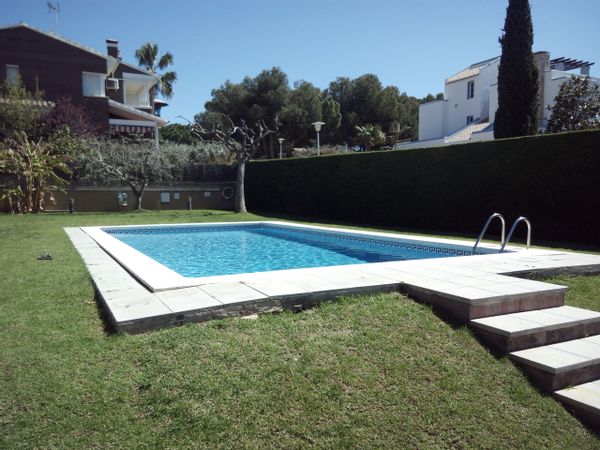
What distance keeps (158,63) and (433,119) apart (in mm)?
36528

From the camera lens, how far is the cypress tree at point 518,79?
19.8m

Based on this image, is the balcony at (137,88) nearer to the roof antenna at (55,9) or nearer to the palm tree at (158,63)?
the roof antenna at (55,9)

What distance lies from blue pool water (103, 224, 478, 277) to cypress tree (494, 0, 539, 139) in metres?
10.8

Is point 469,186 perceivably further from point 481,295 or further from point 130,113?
point 130,113

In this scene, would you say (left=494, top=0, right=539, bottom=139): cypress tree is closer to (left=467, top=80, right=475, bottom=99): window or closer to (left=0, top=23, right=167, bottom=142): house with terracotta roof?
(left=467, top=80, right=475, bottom=99): window

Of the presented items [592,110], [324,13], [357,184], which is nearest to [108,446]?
[324,13]

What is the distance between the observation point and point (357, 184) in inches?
790

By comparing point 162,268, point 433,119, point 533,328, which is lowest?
point 533,328

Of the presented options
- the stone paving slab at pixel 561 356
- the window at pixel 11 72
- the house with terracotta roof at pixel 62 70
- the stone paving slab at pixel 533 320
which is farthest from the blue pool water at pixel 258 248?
the window at pixel 11 72

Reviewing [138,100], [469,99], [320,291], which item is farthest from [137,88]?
[320,291]

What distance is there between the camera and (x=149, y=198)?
27.7 m

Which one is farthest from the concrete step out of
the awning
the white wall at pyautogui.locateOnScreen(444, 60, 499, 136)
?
the white wall at pyautogui.locateOnScreen(444, 60, 499, 136)

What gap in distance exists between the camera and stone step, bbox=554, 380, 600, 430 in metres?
4.01

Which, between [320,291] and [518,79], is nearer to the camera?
[320,291]
